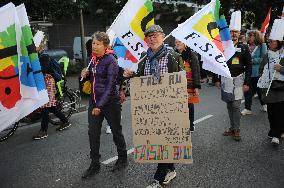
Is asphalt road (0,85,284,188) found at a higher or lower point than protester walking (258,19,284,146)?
lower

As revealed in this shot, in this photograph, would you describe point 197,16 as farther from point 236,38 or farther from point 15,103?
point 15,103

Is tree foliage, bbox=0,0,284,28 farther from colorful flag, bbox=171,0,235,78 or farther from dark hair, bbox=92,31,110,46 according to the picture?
colorful flag, bbox=171,0,235,78

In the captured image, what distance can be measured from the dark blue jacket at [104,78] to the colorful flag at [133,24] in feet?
2.22

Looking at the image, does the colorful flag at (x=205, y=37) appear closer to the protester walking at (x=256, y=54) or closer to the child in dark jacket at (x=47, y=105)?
the child in dark jacket at (x=47, y=105)

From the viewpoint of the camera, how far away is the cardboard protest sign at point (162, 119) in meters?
4.12

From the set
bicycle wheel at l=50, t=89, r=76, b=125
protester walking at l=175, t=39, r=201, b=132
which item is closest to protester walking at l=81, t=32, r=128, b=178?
protester walking at l=175, t=39, r=201, b=132

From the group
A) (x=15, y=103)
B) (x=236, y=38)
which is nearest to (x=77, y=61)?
(x=236, y=38)

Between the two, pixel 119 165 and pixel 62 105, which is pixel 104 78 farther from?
pixel 62 105

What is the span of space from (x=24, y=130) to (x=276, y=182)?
5.03m

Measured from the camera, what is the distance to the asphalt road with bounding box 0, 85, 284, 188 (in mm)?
4691

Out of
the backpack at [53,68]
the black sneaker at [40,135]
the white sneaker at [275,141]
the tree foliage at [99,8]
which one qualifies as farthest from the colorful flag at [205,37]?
the tree foliage at [99,8]

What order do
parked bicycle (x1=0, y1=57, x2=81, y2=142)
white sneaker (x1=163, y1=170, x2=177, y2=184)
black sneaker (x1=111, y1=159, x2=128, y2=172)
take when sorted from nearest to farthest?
white sneaker (x1=163, y1=170, x2=177, y2=184)
black sneaker (x1=111, y1=159, x2=128, y2=172)
parked bicycle (x1=0, y1=57, x2=81, y2=142)

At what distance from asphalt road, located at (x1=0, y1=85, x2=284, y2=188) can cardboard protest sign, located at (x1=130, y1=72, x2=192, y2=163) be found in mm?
530

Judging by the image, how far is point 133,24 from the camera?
532 cm
